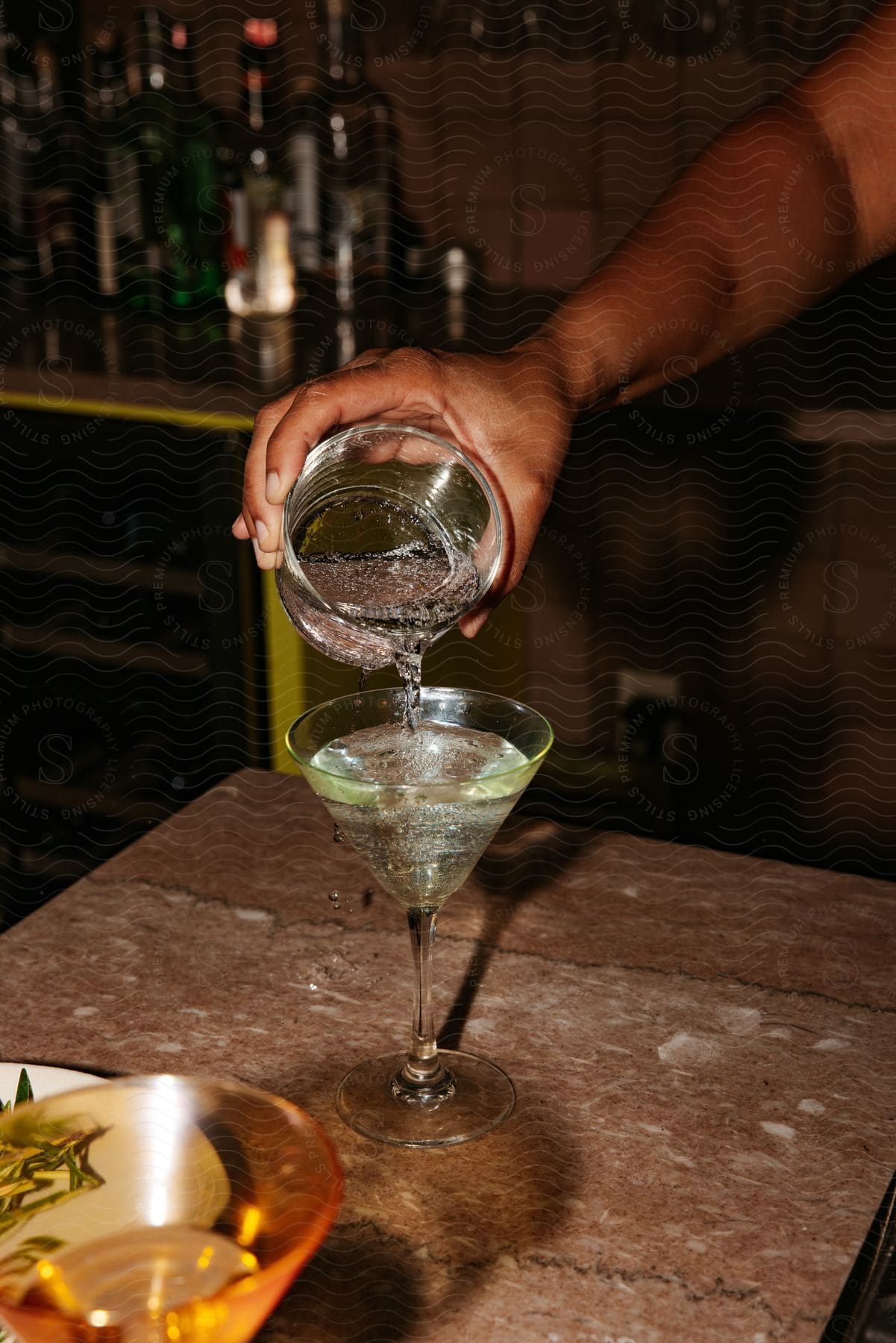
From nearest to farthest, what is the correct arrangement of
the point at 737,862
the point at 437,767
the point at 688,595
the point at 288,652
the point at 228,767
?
the point at 437,767
the point at 737,862
the point at 288,652
the point at 228,767
the point at 688,595

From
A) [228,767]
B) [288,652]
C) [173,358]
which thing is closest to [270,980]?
[288,652]

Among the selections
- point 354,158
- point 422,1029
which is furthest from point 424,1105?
point 354,158

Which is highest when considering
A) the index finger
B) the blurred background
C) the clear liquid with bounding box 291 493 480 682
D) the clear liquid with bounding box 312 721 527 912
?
the index finger

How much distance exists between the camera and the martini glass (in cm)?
61

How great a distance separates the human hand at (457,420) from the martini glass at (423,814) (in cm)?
14

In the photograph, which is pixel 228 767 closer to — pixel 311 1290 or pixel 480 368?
pixel 480 368

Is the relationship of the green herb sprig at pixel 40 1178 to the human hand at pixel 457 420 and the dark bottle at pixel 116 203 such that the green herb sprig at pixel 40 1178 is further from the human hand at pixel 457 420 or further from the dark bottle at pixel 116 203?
the dark bottle at pixel 116 203

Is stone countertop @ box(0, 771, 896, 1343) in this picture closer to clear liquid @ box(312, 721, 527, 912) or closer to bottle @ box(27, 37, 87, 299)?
clear liquid @ box(312, 721, 527, 912)

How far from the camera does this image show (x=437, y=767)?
2.11 feet

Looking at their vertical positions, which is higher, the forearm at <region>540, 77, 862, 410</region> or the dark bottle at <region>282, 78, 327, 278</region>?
the forearm at <region>540, 77, 862, 410</region>

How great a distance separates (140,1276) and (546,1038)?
27 cm

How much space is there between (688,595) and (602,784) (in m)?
0.34

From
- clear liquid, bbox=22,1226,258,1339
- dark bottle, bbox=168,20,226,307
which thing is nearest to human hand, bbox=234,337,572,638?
clear liquid, bbox=22,1226,258,1339

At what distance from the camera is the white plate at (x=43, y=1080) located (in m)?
0.60
